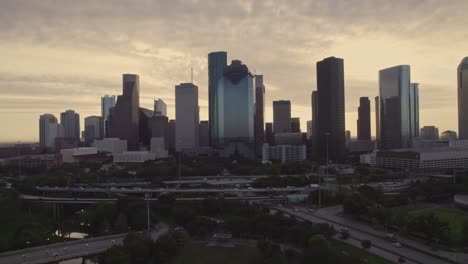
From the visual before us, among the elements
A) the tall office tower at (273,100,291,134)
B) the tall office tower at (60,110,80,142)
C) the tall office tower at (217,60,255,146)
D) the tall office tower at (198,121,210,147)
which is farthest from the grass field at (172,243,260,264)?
the tall office tower at (60,110,80,142)

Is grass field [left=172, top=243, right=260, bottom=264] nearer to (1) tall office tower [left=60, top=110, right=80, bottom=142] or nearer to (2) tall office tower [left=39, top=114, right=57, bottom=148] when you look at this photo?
(2) tall office tower [left=39, top=114, right=57, bottom=148]

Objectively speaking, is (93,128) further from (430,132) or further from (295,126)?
(430,132)

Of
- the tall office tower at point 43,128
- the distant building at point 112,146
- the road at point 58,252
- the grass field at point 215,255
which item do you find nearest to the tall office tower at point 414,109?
the distant building at point 112,146

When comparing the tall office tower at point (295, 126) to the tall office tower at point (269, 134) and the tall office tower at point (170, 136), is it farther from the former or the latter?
the tall office tower at point (170, 136)

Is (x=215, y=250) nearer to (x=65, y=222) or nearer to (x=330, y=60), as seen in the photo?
(x=65, y=222)

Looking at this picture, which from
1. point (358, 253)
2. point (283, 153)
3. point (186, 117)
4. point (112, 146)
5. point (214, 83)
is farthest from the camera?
point (186, 117)

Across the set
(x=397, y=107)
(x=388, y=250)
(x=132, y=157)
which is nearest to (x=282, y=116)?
(x=397, y=107)
